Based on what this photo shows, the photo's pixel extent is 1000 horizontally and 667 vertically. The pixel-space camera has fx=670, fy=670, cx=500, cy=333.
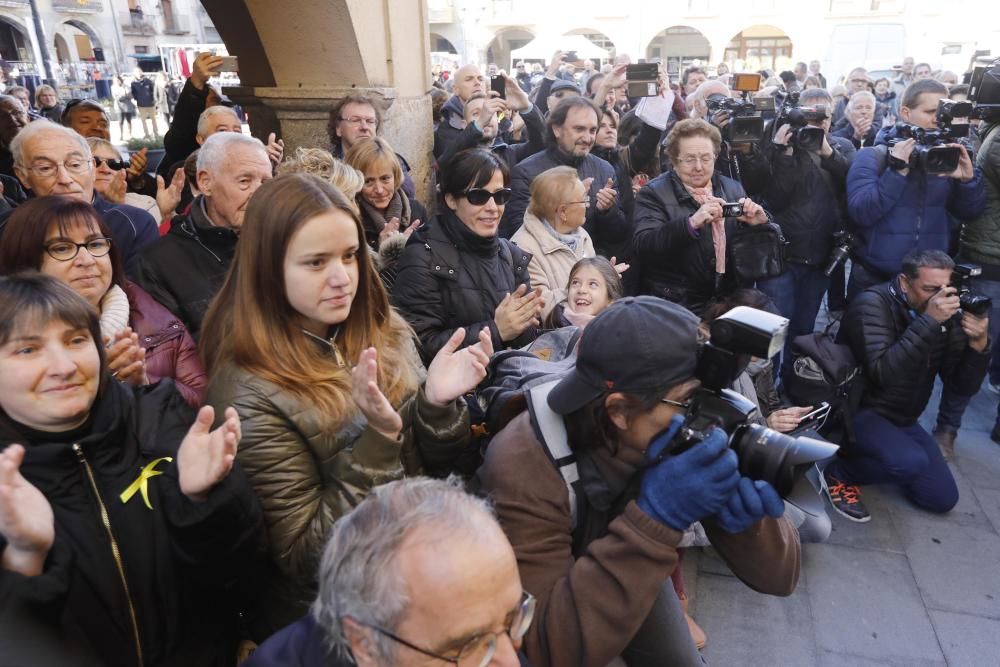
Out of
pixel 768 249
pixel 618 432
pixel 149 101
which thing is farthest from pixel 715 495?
pixel 149 101

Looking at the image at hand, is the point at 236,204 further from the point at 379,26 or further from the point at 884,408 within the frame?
the point at 884,408

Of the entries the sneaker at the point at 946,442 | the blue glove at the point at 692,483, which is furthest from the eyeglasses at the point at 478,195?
the sneaker at the point at 946,442

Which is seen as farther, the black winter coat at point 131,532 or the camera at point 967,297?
the camera at point 967,297

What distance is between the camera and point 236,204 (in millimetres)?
2557

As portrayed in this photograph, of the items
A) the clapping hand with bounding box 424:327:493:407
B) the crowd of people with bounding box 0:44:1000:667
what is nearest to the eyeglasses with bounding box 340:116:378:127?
the crowd of people with bounding box 0:44:1000:667

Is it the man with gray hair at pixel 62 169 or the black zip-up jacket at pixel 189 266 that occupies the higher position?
the man with gray hair at pixel 62 169

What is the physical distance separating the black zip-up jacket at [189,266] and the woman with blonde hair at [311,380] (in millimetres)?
548

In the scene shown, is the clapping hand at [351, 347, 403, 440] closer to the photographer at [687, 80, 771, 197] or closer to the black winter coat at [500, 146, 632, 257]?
the black winter coat at [500, 146, 632, 257]

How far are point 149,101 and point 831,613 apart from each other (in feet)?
62.4

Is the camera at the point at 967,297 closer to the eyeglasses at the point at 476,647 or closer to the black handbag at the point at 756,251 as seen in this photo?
the black handbag at the point at 756,251

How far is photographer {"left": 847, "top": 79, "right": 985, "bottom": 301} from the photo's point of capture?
432 centimetres

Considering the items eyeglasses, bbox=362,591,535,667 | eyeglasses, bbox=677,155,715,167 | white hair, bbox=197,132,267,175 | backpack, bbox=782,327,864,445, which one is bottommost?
backpack, bbox=782,327,864,445

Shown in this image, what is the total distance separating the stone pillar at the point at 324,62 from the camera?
13.4ft

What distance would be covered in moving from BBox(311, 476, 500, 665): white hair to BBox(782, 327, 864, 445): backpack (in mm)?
2985
